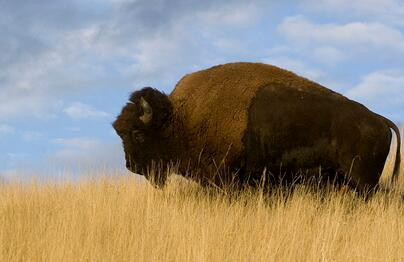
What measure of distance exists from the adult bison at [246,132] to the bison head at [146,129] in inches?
0.5

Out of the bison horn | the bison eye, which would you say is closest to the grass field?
the bison eye

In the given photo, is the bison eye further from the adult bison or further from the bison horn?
the bison horn

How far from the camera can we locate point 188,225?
730 centimetres

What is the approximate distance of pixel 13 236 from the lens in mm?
7035

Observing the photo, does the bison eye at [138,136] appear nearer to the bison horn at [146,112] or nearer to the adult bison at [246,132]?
the adult bison at [246,132]

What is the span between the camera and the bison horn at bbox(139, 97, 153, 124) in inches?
345

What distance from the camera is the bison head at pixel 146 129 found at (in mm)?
8820

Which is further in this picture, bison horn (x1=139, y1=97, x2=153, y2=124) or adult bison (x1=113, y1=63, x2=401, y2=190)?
bison horn (x1=139, y1=97, x2=153, y2=124)

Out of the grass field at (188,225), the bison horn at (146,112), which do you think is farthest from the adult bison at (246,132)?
the grass field at (188,225)

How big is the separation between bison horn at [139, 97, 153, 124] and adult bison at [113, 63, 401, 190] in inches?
0.5

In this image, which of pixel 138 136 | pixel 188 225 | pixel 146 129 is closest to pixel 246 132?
pixel 146 129

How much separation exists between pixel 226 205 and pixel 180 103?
145 cm

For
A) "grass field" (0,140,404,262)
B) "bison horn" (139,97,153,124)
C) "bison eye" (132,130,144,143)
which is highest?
"bison horn" (139,97,153,124)

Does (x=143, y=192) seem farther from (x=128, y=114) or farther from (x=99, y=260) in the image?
(x=99, y=260)
